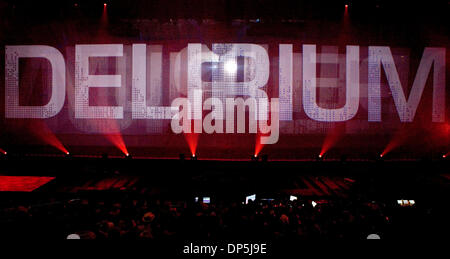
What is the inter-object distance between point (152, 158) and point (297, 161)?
3579 mm

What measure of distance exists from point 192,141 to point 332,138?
12.2ft

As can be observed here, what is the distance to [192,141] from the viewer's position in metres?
7.70

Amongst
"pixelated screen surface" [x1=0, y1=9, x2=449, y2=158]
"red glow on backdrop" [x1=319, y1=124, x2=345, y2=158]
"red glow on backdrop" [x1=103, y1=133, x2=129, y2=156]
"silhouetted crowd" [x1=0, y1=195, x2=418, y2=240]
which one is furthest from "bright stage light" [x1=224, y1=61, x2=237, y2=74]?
"silhouetted crowd" [x1=0, y1=195, x2=418, y2=240]

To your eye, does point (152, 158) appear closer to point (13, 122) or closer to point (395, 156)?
point (13, 122)

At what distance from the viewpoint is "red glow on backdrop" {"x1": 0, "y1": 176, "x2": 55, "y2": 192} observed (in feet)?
21.0

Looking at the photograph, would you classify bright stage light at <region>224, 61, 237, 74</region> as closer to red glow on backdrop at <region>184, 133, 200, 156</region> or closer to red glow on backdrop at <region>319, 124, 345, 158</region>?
red glow on backdrop at <region>184, 133, 200, 156</region>

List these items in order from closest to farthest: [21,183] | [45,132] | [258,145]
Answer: [21,183] < [258,145] < [45,132]

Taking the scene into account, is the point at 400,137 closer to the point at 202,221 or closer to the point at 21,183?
the point at 202,221

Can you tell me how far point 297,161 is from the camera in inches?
281

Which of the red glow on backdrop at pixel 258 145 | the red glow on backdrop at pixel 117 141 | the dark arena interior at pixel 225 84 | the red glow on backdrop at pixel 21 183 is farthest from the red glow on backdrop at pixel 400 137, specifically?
the red glow on backdrop at pixel 21 183

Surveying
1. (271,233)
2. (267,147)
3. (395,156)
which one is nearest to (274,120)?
(267,147)

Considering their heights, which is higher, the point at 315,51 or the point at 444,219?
the point at 315,51

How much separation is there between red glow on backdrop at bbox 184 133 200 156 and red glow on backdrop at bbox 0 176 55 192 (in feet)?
11.5

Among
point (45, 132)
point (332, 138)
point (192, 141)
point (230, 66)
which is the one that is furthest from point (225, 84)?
point (45, 132)
